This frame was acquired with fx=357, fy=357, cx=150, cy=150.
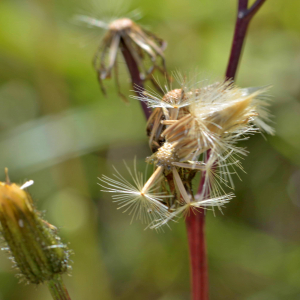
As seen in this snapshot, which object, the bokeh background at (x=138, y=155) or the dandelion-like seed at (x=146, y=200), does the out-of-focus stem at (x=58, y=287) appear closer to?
the dandelion-like seed at (x=146, y=200)

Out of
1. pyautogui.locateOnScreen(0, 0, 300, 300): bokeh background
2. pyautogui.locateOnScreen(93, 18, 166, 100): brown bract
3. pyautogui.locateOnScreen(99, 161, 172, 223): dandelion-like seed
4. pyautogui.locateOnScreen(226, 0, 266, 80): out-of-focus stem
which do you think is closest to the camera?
pyautogui.locateOnScreen(99, 161, 172, 223): dandelion-like seed

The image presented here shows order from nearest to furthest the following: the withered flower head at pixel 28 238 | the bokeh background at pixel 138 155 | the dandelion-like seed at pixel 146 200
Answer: the withered flower head at pixel 28 238 → the dandelion-like seed at pixel 146 200 → the bokeh background at pixel 138 155

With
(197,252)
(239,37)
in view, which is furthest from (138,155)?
(239,37)

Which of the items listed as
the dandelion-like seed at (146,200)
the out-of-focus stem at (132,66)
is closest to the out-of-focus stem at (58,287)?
the dandelion-like seed at (146,200)

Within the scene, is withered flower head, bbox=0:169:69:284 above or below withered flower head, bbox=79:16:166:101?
below

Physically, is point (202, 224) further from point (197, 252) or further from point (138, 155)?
point (138, 155)

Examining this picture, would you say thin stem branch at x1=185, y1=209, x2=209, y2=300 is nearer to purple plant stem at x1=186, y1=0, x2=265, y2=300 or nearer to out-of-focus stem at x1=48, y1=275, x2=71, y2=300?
purple plant stem at x1=186, y1=0, x2=265, y2=300

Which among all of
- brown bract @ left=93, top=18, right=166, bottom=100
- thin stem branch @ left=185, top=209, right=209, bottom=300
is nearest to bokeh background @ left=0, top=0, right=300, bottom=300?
brown bract @ left=93, top=18, right=166, bottom=100
